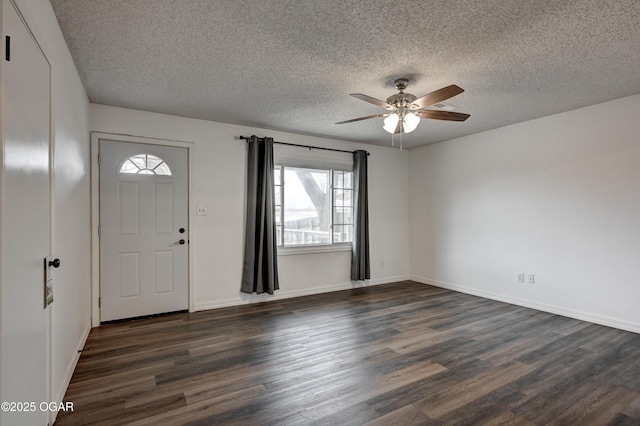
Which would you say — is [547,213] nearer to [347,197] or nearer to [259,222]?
[347,197]

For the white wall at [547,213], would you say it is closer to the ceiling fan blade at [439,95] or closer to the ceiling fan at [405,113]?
the ceiling fan at [405,113]

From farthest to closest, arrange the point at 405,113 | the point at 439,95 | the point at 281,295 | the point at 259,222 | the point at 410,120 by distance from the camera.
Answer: the point at 281,295 < the point at 259,222 < the point at 405,113 < the point at 410,120 < the point at 439,95

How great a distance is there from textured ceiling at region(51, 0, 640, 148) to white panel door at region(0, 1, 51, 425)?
0.74 meters

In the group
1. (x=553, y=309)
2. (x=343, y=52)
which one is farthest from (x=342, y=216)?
(x=343, y=52)

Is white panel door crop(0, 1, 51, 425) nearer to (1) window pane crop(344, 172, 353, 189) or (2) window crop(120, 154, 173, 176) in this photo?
(2) window crop(120, 154, 173, 176)

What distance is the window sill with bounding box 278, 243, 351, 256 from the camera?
4871 mm

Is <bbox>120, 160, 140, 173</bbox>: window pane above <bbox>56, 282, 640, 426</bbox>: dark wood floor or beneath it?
above

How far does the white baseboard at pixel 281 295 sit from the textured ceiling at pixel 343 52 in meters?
2.50

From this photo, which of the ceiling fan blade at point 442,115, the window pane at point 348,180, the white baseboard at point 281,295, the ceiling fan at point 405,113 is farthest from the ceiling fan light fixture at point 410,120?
the white baseboard at point 281,295

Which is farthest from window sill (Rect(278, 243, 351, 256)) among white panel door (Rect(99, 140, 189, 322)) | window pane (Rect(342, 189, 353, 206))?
white panel door (Rect(99, 140, 189, 322))

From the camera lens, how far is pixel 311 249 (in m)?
5.10

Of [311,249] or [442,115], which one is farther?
[311,249]

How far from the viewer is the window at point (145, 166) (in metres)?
3.82

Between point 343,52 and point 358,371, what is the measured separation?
2537 millimetres
